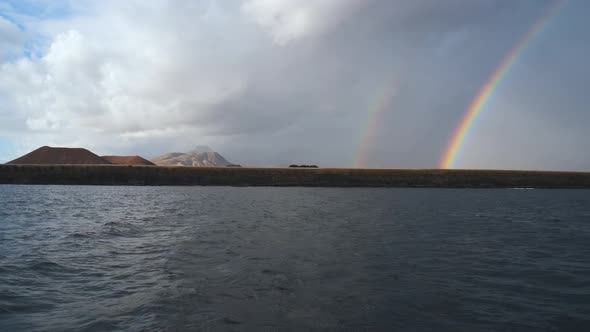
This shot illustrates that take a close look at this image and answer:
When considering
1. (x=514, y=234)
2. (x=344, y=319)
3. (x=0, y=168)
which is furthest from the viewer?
(x=0, y=168)

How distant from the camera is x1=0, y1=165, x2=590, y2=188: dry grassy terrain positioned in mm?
113188

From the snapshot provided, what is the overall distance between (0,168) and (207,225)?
12300 cm

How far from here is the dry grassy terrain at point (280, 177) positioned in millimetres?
113188

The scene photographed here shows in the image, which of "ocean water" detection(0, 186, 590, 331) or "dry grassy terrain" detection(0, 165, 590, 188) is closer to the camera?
"ocean water" detection(0, 186, 590, 331)

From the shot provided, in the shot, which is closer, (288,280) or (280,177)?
(288,280)

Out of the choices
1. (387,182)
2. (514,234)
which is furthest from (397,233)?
(387,182)

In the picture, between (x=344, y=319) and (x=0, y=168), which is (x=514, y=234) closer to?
(x=344, y=319)

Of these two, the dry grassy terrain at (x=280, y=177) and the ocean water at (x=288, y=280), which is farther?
the dry grassy terrain at (x=280, y=177)

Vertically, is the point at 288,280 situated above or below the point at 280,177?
below

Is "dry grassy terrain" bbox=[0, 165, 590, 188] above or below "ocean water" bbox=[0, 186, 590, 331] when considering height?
above

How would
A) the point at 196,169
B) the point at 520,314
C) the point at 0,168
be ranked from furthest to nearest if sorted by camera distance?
the point at 196,169 < the point at 0,168 < the point at 520,314

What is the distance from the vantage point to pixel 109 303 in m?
9.66

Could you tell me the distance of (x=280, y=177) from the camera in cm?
12238

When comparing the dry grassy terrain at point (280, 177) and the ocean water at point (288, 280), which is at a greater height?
the dry grassy terrain at point (280, 177)
